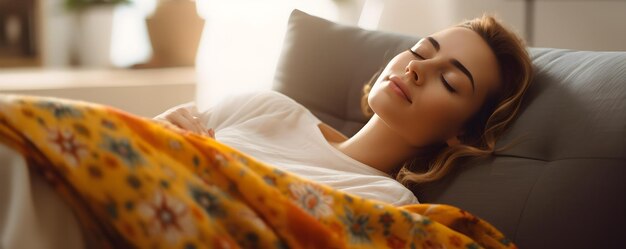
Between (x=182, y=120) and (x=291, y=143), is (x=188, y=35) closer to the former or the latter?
(x=291, y=143)

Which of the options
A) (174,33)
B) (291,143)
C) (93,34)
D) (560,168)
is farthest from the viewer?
(93,34)

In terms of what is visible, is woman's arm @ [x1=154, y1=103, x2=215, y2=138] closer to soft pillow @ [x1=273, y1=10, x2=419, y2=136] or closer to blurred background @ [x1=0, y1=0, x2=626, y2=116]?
soft pillow @ [x1=273, y1=10, x2=419, y2=136]

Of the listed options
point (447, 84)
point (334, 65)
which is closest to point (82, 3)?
point (334, 65)

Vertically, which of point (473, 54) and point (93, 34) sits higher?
point (473, 54)

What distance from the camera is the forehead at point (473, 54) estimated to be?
1.40 m

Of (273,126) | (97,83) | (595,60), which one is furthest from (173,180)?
(97,83)

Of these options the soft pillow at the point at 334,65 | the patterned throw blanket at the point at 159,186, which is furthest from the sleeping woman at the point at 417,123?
the patterned throw blanket at the point at 159,186

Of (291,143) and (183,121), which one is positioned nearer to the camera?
(183,121)

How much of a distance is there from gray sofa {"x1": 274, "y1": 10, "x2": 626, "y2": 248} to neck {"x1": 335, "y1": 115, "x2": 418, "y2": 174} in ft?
0.44

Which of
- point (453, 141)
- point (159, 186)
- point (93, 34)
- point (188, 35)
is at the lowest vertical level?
point (93, 34)

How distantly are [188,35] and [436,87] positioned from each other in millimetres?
2235

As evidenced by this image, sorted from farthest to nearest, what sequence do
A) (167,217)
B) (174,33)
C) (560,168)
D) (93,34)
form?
(93,34)
(174,33)
(560,168)
(167,217)

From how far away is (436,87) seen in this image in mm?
1377

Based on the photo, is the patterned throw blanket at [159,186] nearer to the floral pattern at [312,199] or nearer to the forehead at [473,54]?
the floral pattern at [312,199]
